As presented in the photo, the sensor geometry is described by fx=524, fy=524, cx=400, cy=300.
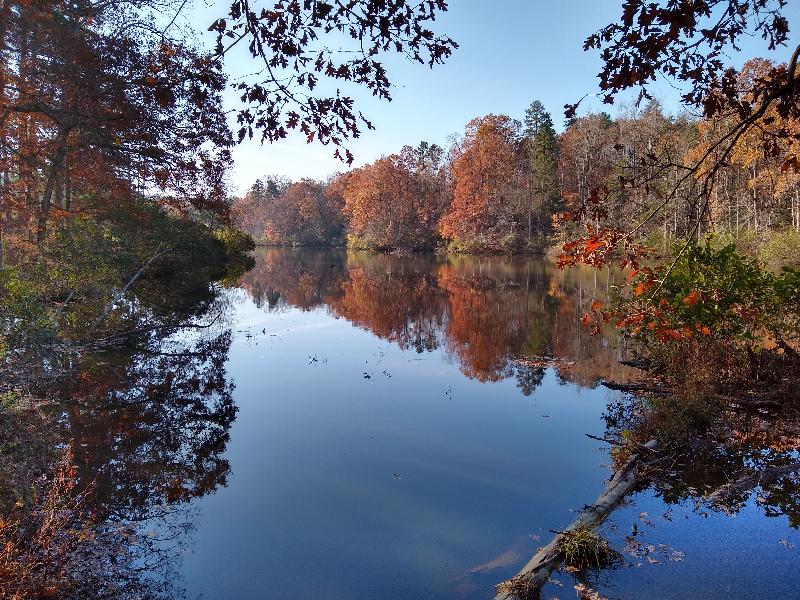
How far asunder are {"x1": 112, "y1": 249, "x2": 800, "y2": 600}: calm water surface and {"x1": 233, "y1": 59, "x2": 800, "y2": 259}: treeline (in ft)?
52.4

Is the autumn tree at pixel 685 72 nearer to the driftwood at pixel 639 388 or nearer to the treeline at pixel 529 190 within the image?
the driftwood at pixel 639 388

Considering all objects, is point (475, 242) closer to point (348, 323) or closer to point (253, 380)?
point (348, 323)

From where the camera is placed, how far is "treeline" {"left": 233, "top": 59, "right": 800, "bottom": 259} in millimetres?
28203

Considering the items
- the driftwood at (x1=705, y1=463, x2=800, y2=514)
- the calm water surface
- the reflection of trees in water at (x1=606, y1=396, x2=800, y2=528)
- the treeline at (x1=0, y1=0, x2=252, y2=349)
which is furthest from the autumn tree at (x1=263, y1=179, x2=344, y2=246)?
the driftwood at (x1=705, y1=463, x2=800, y2=514)

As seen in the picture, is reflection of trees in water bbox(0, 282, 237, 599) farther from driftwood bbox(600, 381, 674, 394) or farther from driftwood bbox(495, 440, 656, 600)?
driftwood bbox(600, 381, 674, 394)

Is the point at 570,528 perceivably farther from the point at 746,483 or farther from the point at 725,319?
the point at 725,319

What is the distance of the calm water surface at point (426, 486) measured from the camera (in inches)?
182

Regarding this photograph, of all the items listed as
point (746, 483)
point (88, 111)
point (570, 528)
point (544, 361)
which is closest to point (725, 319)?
point (746, 483)

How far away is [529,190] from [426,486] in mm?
45293

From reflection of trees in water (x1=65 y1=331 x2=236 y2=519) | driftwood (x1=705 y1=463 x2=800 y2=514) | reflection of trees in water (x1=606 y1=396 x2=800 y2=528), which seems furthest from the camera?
reflection of trees in water (x1=65 y1=331 x2=236 y2=519)

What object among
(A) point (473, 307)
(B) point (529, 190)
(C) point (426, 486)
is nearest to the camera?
(C) point (426, 486)

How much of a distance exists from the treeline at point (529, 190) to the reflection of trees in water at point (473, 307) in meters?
4.85

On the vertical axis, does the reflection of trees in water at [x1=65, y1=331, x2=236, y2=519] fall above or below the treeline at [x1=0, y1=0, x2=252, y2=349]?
below

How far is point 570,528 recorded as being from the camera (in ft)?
16.8
